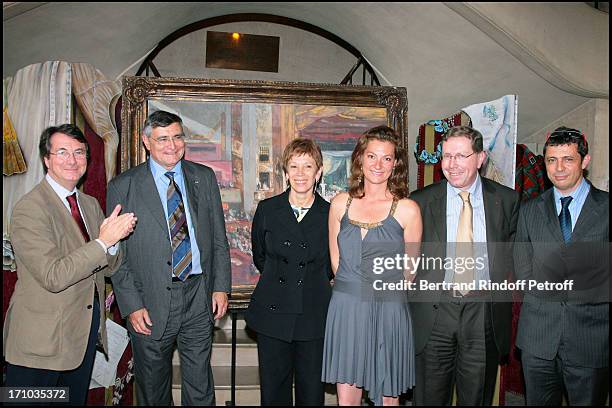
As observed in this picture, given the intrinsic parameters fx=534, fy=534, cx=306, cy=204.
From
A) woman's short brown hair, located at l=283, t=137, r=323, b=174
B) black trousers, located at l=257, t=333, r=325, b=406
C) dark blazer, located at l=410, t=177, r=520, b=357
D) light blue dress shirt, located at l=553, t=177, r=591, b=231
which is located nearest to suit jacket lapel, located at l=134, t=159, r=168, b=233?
woman's short brown hair, located at l=283, t=137, r=323, b=174

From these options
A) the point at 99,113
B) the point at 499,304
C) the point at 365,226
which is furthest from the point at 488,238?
the point at 99,113

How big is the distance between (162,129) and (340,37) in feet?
10.6

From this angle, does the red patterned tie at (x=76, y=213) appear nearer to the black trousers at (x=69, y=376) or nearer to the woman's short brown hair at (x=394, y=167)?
the black trousers at (x=69, y=376)

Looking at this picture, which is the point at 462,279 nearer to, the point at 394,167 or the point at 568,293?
the point at 568,293

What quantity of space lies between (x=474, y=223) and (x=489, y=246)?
5.4 inches

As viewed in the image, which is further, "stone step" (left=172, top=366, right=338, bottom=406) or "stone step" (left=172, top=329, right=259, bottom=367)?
"stone step" (left=172, top=329, right=259, bottom=367)

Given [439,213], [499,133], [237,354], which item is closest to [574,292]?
[439,213]

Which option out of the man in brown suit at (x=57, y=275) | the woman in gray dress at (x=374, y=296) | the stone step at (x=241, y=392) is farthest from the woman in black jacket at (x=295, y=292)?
the stone step at (x=241, y=392)

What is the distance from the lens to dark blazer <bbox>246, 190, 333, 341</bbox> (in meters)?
2.75

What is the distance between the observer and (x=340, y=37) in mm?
5469

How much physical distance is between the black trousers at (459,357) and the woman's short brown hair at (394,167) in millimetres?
619

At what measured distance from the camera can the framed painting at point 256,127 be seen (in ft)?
11.7

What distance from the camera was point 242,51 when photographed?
5422 mm

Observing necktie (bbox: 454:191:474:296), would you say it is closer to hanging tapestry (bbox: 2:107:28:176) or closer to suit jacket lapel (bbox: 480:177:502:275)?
suit jacket lapel (bbox: 480:177:502:275)
